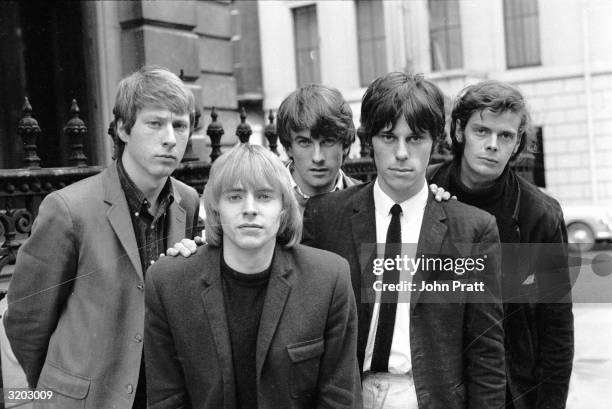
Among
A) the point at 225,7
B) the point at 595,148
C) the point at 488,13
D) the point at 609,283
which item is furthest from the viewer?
the point at 488,13

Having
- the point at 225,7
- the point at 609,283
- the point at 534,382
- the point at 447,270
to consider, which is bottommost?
the point at 534,382

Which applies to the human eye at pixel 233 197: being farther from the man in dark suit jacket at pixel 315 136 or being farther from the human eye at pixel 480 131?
the human eye at pixel 480 131

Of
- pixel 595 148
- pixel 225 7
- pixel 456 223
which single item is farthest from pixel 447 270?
pixel 595 148

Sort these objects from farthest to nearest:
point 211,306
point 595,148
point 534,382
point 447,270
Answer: point 595,148, point 534,382, point 447,270, point 211,306

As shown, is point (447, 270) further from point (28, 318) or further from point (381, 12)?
point (381, 12)

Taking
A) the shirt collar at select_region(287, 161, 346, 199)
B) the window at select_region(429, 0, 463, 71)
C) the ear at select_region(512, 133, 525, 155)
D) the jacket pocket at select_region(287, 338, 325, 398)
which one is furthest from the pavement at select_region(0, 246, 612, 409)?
the window at select_region(429, 0, 463, 71)

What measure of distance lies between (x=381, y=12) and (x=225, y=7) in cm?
861

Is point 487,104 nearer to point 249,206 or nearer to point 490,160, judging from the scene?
point 490,160

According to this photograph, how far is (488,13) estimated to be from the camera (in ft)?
43.5

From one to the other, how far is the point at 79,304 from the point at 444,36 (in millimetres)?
14677

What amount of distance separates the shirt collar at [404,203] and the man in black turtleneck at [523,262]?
39 cm

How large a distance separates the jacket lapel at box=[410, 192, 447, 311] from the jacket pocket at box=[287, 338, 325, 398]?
0.40 meters

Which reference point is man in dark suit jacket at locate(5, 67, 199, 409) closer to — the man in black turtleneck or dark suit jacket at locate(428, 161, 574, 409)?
the man in black turtleneck

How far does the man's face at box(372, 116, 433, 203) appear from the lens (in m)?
2.47
